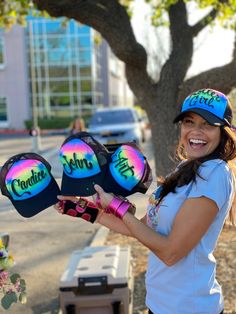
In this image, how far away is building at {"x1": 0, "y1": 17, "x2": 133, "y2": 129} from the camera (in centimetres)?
2870

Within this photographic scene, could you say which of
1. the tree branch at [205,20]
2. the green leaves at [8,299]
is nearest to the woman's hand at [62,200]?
the green leaves at [8,299]

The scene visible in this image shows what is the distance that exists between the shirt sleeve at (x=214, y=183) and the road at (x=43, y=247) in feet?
3.39

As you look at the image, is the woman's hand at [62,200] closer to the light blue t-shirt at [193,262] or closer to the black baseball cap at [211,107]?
the light blue t-shirt at [193,262]

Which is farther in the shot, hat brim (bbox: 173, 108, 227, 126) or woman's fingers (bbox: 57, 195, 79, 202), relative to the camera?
woman's fingers (bbox: 57, 195, 79, 202)

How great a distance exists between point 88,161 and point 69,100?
28.5 m

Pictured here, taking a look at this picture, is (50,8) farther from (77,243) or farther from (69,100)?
(69,100)

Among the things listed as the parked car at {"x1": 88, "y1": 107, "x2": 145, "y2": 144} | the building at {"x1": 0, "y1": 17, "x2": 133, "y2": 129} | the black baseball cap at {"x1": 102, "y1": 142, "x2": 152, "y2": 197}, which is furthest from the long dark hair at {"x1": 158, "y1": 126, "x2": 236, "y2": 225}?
the building at {"x1": 0, "y1": 17, "x2": 133, "y2": 129}

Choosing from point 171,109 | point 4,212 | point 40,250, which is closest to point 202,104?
point 4,212

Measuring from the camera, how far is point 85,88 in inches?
1183

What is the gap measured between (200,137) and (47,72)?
95.4 feet

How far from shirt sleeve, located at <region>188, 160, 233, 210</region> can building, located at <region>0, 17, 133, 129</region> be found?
27.6m

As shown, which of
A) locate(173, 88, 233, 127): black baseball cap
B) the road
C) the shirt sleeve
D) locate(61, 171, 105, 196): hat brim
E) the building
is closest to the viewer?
the shirt sleeve

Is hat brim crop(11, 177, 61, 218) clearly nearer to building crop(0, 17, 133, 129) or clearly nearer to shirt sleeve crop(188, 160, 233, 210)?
shirt sleeve crop(188, 160, 233, 210)

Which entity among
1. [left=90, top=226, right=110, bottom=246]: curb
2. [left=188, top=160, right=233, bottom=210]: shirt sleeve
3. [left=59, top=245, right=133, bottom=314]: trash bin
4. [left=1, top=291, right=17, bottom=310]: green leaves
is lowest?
[left=90, top=226, right=110, bottom=246]: curb
